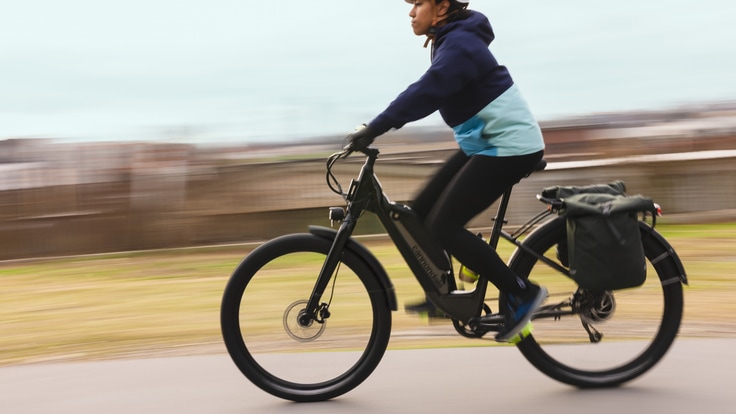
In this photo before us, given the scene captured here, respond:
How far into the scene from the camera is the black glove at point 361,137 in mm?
3627

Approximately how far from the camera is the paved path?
3.86 metres

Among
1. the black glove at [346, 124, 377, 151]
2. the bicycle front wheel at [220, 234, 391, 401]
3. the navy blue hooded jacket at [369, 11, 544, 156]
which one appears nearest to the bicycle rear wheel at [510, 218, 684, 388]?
the navy blue hooded jacket at [369, 11, 544, 156]

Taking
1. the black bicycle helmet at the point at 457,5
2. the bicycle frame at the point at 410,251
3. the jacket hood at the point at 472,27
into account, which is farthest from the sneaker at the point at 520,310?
the black bicycle helmet at the point at 457,5

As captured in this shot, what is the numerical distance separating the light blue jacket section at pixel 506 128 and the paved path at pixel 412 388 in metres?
1.10

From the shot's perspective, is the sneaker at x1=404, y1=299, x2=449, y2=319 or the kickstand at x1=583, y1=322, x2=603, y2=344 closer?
the sneaker at x1=404, y1=299, x2=449, y2=319

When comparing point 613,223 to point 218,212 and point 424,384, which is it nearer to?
point 424,384

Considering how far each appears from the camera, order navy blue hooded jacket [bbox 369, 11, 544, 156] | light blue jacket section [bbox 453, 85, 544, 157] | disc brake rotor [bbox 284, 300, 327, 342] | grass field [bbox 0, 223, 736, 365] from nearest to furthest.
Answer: navy blue hooded jacket [bbox 369, 11, 544, 156]
light blue jacket section [bbox 453, 85, 544, 157]
disc brake rotor [bbox 284, 300, 327, 342]
grass field [bbox 0, 223, 736, 365]

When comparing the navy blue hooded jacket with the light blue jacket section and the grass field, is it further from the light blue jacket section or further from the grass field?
the grass field

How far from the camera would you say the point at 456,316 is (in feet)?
12.8

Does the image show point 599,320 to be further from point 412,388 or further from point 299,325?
point 299,325

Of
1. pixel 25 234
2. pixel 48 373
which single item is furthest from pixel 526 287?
pixel 25 234

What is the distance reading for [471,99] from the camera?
373 cm

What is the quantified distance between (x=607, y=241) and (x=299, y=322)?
1371 millimetres

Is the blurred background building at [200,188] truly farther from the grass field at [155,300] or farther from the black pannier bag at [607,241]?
the black pannier bag at [607,241]
